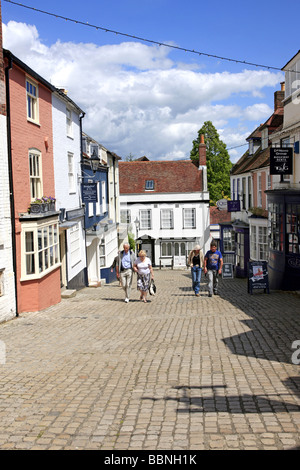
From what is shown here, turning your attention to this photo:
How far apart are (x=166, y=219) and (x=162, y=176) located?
171 inches

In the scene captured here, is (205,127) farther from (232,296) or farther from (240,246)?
(232,296)

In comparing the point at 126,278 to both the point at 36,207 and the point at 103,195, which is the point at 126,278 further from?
the point at 103,195

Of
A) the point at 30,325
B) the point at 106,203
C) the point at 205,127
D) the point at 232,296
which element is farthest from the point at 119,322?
the point at 205,127

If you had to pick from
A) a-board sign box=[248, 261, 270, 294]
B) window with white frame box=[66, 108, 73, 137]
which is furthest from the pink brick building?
a-board sign box=[248, 261, 270, 294]

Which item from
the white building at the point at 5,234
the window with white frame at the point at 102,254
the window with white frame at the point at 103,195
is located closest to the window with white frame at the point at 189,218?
the window with white frame at the point at 103,195

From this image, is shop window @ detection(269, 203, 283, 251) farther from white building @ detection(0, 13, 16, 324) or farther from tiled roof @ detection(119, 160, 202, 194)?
tiled roof @ detection(119, 160, 202, 194)

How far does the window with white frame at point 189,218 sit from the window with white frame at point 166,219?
118 cm

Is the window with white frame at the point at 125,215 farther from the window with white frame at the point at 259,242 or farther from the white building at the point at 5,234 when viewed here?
the white building at the point at 5,234

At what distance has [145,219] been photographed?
4684 centimetres

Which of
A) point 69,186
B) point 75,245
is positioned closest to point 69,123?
point 69,186

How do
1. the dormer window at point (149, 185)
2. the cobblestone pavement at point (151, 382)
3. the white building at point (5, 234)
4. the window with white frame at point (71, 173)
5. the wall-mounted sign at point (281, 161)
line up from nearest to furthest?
the cobblestone pavement at point (151, 382) < the white building at point (5, 234) < the wall-mounted sign at point (281, 161) < the window with white frame at point (71, 173) < the dormer window at point (149, 185)

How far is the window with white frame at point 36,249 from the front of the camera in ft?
45.5

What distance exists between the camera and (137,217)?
46.7 metres

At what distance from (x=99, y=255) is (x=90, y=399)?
2115cm
